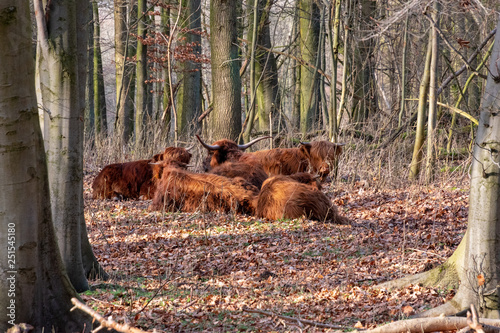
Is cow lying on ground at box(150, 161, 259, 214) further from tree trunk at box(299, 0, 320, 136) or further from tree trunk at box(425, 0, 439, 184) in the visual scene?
tree trunk at box(299, 0, 320, 136)

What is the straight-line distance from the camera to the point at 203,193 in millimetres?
8938

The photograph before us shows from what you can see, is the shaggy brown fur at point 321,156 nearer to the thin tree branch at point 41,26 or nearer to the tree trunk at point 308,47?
the thin tree branch at point 41,26

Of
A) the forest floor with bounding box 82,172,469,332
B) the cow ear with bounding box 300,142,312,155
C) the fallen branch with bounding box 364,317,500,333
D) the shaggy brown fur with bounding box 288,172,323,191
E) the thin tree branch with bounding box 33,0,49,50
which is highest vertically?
the thin tree branch with bounding box 33,0,49,50

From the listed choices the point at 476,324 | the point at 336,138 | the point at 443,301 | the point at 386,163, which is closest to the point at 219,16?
the point at 336,138

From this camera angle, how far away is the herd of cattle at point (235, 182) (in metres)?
8.20

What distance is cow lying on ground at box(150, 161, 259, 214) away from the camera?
346 inches

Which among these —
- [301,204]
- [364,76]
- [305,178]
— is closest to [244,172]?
[305,178]

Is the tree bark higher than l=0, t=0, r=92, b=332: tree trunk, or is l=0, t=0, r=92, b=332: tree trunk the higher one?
the tree bark

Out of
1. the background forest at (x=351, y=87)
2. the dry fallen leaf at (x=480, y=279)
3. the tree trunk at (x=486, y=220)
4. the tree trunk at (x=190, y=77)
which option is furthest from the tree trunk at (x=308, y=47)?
the dry fallen leaf at (x=480, y=279)

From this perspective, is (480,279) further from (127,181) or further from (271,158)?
(127,181)

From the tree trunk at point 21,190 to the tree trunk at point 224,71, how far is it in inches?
418

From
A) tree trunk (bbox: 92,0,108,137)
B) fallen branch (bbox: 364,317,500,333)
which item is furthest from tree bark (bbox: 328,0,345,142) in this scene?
tree trunk (bbox: 92,0,108,137)

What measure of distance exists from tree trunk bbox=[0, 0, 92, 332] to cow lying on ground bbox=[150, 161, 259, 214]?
17.0 ft

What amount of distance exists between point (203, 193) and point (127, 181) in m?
2.53
